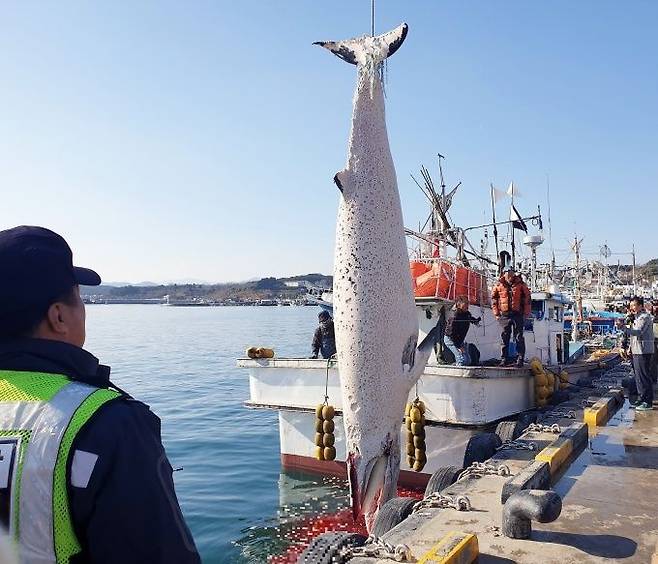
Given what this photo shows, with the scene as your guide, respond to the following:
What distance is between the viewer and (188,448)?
498 inches

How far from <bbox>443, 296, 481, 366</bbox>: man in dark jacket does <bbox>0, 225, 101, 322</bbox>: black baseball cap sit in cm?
794

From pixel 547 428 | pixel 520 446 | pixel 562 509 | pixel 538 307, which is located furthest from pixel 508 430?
pixel 538 307

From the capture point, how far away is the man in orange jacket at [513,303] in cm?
967

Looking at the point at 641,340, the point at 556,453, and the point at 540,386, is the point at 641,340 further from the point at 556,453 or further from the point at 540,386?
the point at 556,453

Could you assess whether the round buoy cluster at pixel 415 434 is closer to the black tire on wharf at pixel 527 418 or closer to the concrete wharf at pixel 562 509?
the concrete wharf at pixel 562 509

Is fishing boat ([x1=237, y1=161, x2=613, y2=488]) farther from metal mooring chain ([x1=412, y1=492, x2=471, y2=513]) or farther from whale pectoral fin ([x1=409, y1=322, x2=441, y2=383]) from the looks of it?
metal mooring chain ([x1=412, y1=492, x2=471, y2=513])

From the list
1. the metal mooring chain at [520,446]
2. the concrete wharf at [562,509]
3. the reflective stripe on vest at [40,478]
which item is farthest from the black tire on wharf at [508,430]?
the reflective stripe on vest at [40,478]

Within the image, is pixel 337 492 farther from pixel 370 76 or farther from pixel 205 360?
pixel 205 360

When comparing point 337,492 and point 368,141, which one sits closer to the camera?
point 368,141

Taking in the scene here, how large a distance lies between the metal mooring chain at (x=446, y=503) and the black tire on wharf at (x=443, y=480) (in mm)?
1441

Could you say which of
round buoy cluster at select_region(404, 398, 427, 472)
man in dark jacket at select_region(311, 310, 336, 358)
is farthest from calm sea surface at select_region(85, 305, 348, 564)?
man in dark jacket at select_region(311, 310, 336, 358)

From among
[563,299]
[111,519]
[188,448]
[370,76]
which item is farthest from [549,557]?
[563,299]

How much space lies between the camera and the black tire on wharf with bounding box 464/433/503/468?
24.7 feet

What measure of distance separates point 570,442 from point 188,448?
28.2ft
